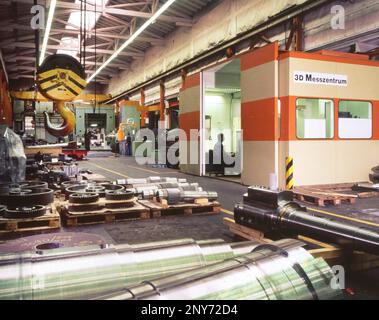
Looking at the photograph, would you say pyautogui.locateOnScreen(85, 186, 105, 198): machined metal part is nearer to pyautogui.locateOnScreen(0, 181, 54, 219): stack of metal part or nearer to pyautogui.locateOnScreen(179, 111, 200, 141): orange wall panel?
pyautogui.locateOnScreen(0, 181, 54, 219): stack of metal part

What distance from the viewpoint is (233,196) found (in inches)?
292

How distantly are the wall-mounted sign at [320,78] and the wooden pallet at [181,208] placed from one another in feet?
11.1

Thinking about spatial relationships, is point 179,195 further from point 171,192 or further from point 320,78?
point 320,78

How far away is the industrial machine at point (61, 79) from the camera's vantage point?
678 centimetres

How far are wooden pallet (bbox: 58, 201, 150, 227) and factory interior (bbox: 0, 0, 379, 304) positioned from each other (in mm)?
28

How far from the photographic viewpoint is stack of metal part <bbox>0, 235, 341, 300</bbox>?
183 centimetres

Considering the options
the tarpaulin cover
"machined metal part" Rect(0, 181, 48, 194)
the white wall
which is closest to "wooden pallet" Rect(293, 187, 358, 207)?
"machined metal part" Rect(0, 181, 48, 194)

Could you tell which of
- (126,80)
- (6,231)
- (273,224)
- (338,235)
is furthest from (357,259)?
(126,80)

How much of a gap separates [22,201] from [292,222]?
3.56m

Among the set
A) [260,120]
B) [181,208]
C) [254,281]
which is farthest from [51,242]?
[260,120]

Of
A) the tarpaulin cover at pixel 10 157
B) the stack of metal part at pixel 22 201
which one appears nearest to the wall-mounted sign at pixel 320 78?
the stack of metal part at pixel 22 201

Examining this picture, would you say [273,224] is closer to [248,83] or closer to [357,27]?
[248,83]

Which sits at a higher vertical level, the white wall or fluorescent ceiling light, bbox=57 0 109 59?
fluorescent ceiling light, bbox=57 0 109 59
